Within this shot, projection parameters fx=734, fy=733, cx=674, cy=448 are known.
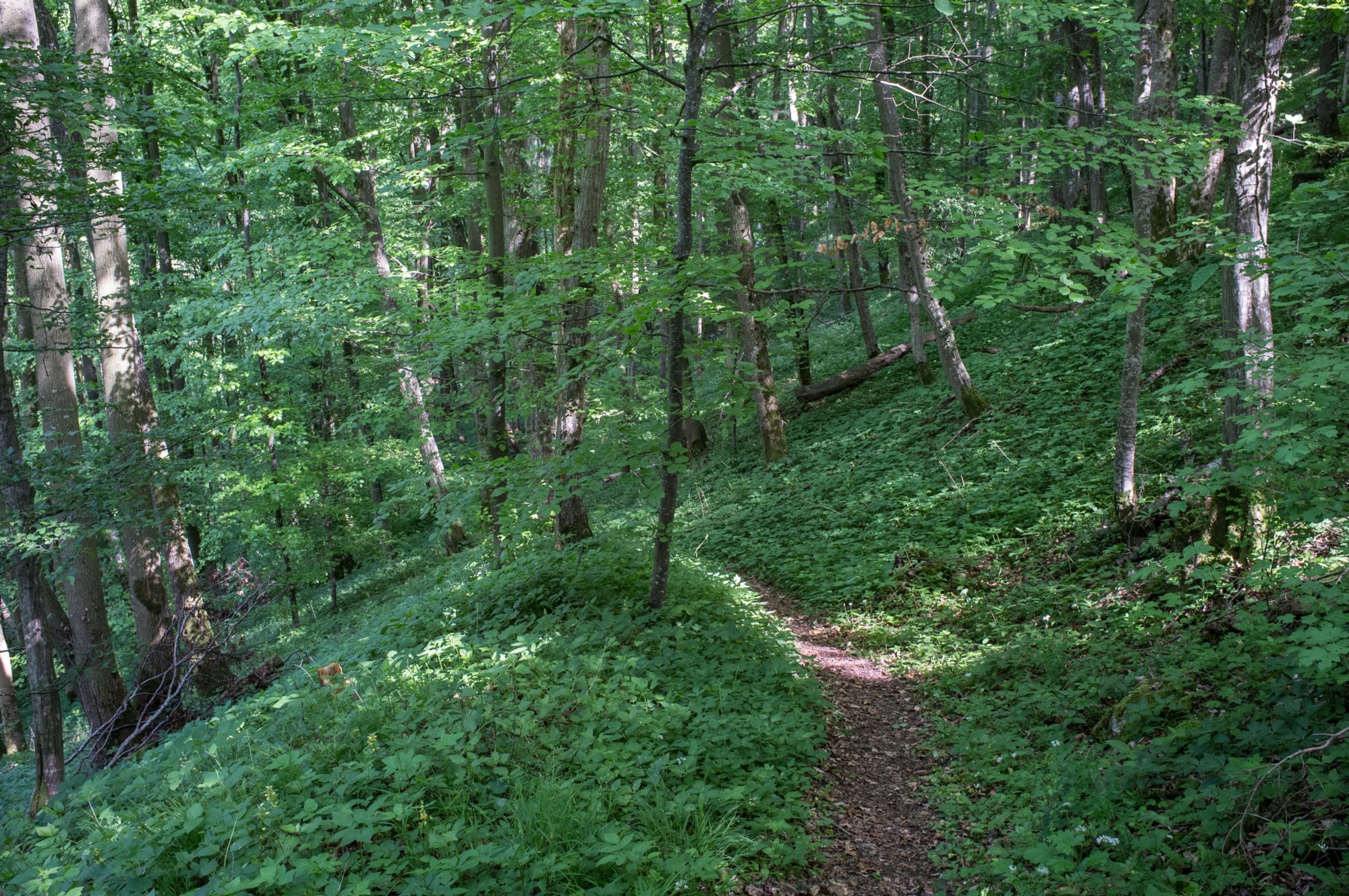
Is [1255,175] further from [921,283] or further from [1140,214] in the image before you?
[921,283]

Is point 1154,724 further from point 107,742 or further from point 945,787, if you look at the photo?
point 107,742

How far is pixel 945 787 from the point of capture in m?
4.59

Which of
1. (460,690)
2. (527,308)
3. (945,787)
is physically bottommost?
(945,787)

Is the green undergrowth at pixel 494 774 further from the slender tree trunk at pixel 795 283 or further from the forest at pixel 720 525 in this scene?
the slender tree trunk at pixel 795 283

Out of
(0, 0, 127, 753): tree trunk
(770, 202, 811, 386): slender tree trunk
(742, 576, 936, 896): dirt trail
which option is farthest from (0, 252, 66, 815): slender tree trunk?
(770, 202, 811, 386): slender tree trunk

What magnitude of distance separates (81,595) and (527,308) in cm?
712

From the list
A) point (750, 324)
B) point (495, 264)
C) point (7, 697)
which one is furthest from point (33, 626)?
point (750, 324)

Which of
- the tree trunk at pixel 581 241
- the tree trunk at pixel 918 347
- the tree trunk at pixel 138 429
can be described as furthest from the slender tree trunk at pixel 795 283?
the tree trunk at pixel 138 429

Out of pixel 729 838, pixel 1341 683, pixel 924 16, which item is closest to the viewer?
pixel 1341 683

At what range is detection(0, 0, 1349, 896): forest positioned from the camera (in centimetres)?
346

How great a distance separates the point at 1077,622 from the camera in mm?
6078

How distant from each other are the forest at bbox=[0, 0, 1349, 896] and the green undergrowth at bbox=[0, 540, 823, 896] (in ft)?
0.11

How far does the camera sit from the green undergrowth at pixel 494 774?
3.27 meters

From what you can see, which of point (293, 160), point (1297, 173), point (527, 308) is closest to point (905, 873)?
point (527, 308)
